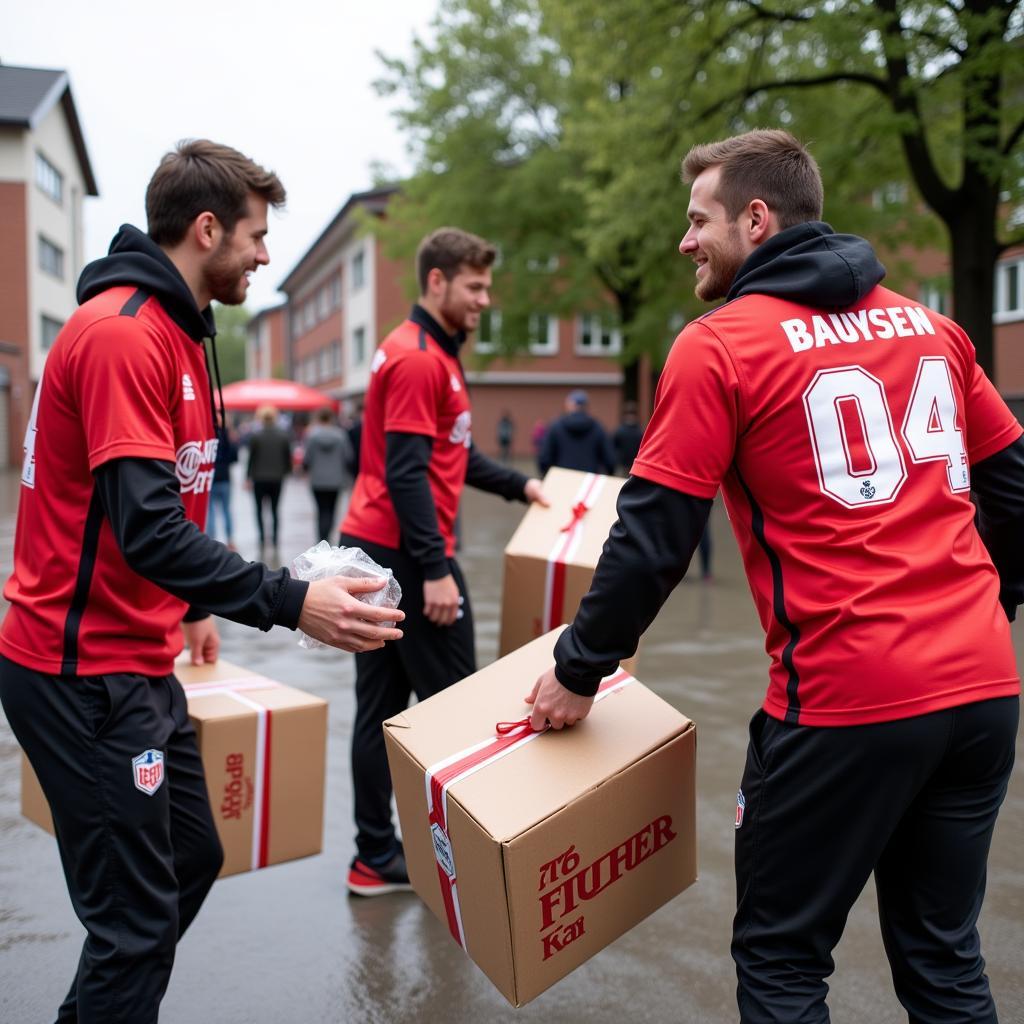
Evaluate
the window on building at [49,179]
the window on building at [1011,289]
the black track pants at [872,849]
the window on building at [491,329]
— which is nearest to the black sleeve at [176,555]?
the black track pants at [872,849]

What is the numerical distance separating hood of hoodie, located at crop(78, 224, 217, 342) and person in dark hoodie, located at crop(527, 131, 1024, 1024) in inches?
41.2

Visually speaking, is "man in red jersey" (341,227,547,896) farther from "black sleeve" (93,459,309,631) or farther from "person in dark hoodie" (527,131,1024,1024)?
"person in dark hoodie" (527,131,1024,1024)

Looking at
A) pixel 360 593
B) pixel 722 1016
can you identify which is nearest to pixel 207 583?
pixel 360 593

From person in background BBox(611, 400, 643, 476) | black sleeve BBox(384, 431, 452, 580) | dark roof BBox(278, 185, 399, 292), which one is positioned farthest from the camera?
dark roof BBox(278, 185, 399, 292)

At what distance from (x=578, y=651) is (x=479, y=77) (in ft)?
64.5

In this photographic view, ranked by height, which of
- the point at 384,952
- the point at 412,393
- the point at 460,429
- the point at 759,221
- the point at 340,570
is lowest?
the point at 384,952

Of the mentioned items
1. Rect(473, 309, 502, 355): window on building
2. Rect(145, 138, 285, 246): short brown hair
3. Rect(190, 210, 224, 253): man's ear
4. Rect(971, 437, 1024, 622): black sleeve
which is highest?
Rect(473, 309, 502, 355): window on building

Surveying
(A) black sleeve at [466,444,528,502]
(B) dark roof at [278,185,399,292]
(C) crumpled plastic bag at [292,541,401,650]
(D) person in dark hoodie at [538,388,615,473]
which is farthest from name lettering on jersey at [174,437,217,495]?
(B) dark roof at [278,185,399,292]

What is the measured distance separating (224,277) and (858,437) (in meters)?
1.45

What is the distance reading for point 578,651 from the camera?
2.03 metres

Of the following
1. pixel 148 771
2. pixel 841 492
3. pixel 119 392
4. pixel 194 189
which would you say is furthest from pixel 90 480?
pixel 841 492

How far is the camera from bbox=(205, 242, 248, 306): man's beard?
2.36 meters

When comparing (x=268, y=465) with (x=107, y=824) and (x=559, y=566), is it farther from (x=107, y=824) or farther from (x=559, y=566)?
(x=107, y=824)

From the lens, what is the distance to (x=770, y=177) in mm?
2037
